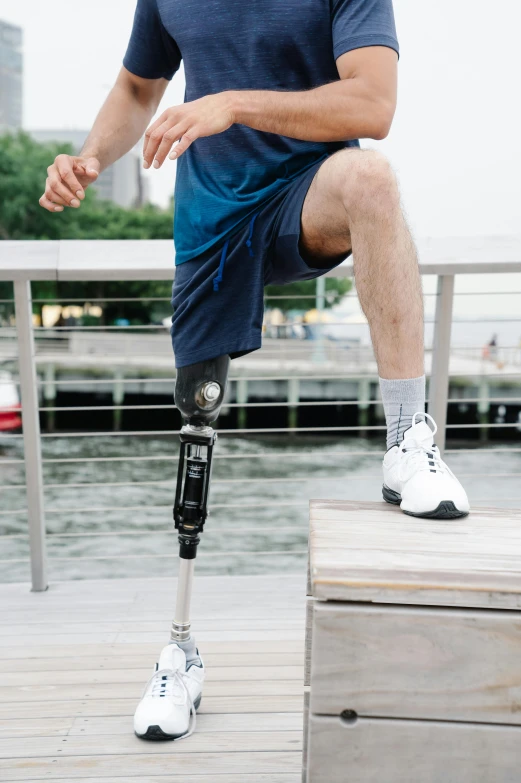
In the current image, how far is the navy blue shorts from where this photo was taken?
1.43 meters

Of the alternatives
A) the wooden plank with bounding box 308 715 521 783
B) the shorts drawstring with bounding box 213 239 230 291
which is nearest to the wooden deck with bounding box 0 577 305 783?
the wooden plank with bounding box 308 715 521 783

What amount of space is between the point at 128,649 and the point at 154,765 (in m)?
0.56

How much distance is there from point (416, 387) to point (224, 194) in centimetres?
51

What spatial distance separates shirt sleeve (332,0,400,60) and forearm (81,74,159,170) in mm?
527

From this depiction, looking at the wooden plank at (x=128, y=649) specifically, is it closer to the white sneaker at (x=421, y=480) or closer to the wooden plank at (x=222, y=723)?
the wooden plank at (x=222, y=723)

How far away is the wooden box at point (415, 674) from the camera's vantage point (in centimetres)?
94

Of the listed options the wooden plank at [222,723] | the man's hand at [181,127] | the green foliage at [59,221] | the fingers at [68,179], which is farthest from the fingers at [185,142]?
the green foliage at [59,221]

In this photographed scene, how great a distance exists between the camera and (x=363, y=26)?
1.32m

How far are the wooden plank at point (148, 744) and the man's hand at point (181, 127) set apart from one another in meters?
0.98

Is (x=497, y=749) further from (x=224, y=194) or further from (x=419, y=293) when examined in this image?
(x=224, y=194)

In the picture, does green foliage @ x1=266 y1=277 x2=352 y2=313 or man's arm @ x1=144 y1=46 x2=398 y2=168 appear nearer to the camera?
man's arm @ x1=144 y1=46 x2=398 y2=168

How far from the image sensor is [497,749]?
37.4 inches

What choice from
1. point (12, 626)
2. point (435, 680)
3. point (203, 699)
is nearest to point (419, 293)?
point (435, 680)

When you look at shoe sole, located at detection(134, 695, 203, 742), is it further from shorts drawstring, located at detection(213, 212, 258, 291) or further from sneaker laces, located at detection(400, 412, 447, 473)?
shorts drawstring, located at detection(213, 212, 258, 291)
